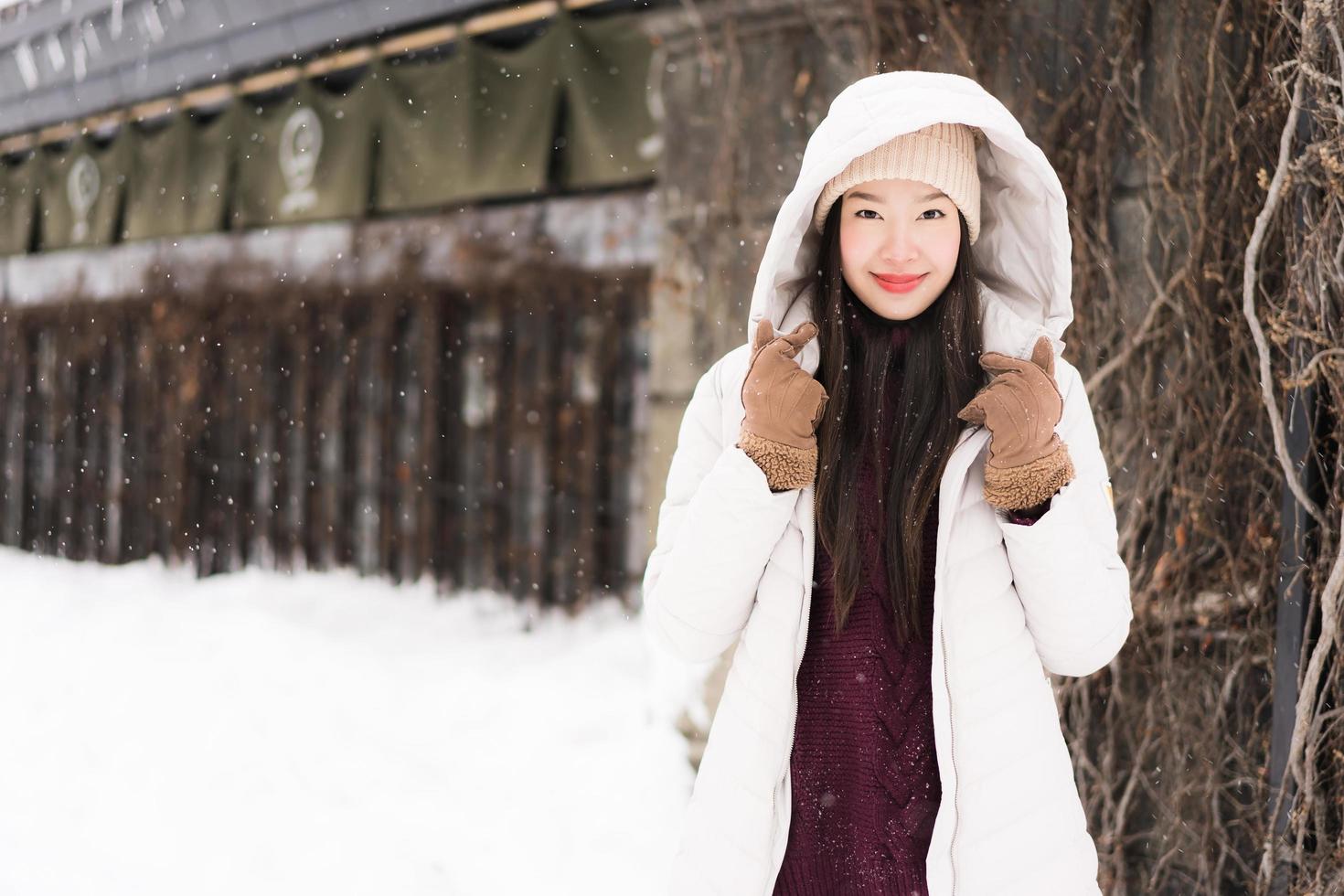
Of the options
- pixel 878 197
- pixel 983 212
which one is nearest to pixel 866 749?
pixel 878 197

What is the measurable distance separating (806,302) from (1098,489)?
57 centimetres

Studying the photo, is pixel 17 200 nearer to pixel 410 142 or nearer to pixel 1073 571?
pixel 410 142

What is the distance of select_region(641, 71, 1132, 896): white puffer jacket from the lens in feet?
4.83

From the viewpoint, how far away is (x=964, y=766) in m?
1.48

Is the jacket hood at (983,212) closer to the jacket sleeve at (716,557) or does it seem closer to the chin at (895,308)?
the chin at (895,308)

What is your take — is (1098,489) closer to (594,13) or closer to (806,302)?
(806,302)

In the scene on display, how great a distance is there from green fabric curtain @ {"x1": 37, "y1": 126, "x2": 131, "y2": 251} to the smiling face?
7.85m

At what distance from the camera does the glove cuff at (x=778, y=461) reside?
150 cm

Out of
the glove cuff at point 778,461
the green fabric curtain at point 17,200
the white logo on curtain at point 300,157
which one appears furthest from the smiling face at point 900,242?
the green fabric curtain at point 17,200

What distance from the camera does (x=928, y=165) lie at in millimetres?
1597

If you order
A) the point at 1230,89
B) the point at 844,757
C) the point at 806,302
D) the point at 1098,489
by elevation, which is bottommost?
the point at 844,757

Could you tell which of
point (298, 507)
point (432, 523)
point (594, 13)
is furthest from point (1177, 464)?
point (298, 507)

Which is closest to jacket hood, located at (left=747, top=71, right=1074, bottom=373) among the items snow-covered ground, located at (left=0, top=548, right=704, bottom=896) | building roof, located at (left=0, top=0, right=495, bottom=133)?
snow-covered ground, located at (left=0, top=548, right=704, bottom=896)

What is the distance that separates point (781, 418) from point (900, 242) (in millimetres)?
350
